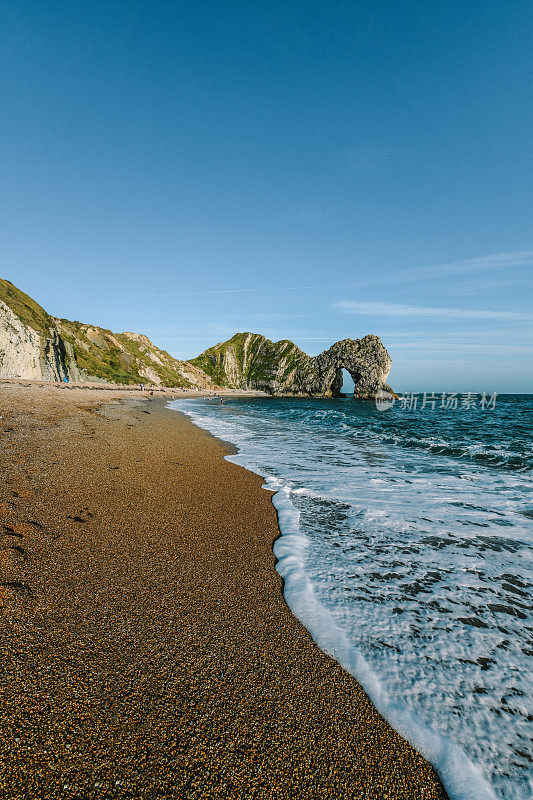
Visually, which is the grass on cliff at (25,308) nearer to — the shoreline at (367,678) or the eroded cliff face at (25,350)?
the eroded cliff face at (25,350)

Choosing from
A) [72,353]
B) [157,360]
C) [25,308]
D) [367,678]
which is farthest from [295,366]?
[367,678]

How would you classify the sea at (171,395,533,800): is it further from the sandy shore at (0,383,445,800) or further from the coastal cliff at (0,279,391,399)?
the coastal cliff at (0,279,391,399)

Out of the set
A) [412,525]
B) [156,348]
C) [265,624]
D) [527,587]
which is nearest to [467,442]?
[412,525]

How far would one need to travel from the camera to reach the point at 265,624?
4.06 metres

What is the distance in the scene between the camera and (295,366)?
16162 cm

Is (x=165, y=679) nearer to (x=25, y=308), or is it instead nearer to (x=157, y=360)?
(x=25, y=308)

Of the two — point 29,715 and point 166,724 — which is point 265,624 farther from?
point 29,715

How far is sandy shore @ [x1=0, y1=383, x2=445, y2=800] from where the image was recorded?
2.34 meters

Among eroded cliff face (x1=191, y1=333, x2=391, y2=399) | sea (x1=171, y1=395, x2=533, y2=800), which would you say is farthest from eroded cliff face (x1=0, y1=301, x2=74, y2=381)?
eroded cliff face (x1=191, y1=333, x2=391, y2=399)

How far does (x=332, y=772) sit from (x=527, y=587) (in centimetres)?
490

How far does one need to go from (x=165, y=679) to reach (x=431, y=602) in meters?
3.97

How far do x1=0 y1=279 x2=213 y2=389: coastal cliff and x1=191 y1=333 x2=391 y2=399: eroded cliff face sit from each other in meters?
30.7

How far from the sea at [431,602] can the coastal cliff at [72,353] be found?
54.8 meters

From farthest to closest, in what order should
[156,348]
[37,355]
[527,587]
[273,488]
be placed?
[156,348] → [37,355] → [273,488] → [527,587]
